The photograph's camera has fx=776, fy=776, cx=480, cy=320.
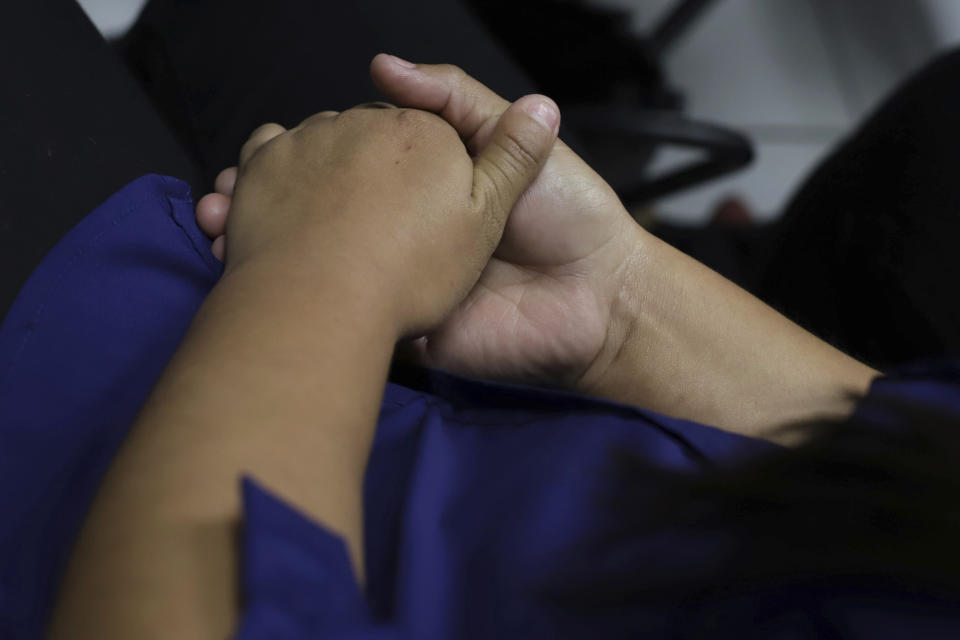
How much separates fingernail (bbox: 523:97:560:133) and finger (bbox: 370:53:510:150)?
0.13ft

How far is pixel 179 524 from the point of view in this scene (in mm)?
282

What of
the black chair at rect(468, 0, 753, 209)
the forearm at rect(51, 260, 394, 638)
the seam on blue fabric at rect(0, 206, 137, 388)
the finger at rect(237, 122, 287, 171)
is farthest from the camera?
the black chair at rect(468, 0, 753, 209)

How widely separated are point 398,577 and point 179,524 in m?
0.11

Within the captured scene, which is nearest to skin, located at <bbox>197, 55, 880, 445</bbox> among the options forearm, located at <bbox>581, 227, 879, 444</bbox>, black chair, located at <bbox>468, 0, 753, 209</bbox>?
forearm, located at <bbox>581, 227, 879, 444</bbox>

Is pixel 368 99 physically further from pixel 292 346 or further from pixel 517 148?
pixel 292 346

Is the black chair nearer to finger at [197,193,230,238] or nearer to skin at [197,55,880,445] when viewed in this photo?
skin at [197,55,880,445]

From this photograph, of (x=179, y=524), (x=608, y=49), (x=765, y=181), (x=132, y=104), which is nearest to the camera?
(x=179, y=524)

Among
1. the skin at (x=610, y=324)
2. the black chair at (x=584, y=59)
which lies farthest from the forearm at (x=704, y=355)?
the black chair at (x=584, y=59)

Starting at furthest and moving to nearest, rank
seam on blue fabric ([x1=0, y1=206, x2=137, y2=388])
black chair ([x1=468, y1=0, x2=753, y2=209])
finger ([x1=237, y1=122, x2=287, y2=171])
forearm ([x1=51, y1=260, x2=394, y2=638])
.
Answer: black chair ([x1=468, y1=0, x2=753, y2=209]), finger ([x1=237, y1=122, x2=287, y2=171]), seam on blue fabric ([x1=0, y1=206, x2=137, y2=388]), forearm ([x1=51, y1=260, x2=394, y2=638])

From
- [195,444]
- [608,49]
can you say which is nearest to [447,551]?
[195,444]

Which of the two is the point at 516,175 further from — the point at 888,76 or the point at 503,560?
the point at 888,76

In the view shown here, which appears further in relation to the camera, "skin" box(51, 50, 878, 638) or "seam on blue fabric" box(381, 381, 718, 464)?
"seam on blue fabric" box(381, 381, 718, 464)

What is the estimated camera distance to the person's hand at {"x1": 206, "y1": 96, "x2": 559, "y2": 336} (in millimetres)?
386

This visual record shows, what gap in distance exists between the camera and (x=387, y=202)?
1.35 ft
